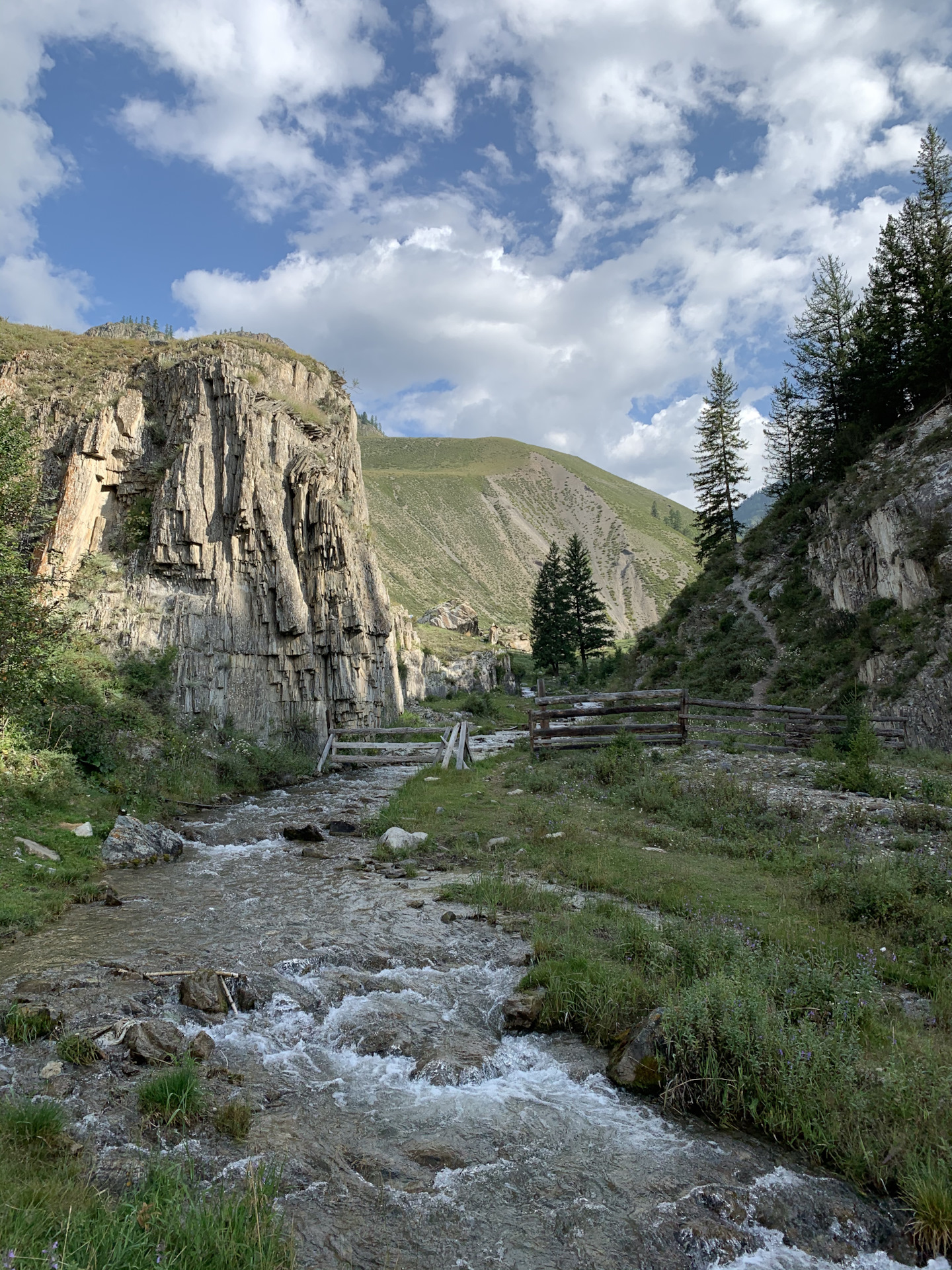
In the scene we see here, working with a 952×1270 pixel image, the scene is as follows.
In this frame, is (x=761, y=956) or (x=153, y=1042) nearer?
(x=153, y=1042)

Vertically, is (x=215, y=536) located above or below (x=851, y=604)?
above

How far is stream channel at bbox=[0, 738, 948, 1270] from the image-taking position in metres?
3.72

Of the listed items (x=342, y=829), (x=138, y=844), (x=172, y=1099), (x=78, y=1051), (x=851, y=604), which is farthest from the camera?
(x=851, y=604)

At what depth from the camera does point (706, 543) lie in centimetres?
5150

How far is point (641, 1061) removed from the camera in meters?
5.17

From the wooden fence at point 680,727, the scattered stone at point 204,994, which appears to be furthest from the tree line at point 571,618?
the scattered stone at point 204,994

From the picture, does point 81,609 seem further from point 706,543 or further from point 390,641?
point 706,543

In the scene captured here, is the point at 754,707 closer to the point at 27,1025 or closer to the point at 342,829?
the point at 342,829

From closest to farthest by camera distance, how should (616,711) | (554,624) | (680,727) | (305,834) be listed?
(305,834)
(680,727)
(616,711)
(554,624)

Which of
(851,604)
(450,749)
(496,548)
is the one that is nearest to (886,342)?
(851,604)

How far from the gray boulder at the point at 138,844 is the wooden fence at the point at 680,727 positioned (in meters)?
11.4

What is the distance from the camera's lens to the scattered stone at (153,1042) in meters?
5.35

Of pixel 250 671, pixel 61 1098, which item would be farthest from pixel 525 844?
pixel 250 671

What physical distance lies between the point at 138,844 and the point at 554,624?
58.5 meters
